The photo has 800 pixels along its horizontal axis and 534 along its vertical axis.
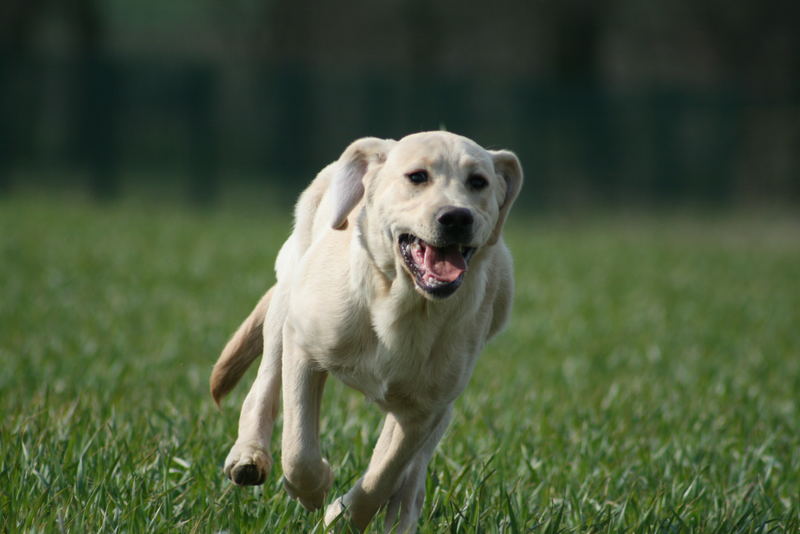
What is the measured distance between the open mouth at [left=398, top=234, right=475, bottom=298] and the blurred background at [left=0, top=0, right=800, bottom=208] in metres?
18.0

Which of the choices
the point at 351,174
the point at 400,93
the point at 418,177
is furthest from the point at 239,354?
the point at 400,93

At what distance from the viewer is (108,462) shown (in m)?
3.99

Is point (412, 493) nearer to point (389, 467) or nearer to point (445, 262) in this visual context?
point (389, 467)

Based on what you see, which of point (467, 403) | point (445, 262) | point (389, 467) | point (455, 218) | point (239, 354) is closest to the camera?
point (455, 218)

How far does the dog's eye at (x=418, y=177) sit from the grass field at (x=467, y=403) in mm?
1165

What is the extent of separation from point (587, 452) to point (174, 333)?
3.90 m

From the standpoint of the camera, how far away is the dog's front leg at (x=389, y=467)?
3557mm

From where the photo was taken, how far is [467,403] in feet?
20.0

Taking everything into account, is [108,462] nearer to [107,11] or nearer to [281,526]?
[281,526]

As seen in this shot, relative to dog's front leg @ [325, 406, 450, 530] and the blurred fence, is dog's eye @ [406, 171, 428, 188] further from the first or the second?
the blurred fence

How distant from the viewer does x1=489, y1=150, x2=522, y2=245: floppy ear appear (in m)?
3.68

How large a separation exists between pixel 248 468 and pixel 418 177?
1.18 metres

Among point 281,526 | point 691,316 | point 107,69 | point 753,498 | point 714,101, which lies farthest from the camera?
point 714,101

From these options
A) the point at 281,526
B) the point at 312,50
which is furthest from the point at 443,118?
the point at 281,526
